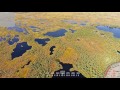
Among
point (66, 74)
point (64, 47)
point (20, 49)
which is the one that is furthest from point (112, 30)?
point (20, 49)

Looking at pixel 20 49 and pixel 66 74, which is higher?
pixel 20 49

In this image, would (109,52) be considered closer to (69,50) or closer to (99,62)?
(99,62)

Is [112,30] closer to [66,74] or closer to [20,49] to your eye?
[66,74]

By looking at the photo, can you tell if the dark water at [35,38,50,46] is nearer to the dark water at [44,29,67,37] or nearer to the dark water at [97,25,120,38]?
the dark water at [44,29,67,37]

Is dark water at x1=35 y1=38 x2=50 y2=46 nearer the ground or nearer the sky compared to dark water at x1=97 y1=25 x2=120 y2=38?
nearer the ground

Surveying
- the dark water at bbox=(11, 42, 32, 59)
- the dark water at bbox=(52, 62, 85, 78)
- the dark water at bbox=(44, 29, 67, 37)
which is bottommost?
the dark water at bbox=(52, 62, 85, 78)

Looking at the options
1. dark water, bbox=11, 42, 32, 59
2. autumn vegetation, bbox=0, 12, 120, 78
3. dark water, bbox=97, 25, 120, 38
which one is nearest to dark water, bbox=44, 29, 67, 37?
autumn vegetation, bbox=0, 12, 120, 78

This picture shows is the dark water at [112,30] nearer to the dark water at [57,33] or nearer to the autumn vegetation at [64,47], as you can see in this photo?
the autumn vegetation at [64,47]

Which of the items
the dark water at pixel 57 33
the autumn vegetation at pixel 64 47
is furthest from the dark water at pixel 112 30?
the dark water at pixel 57 33
